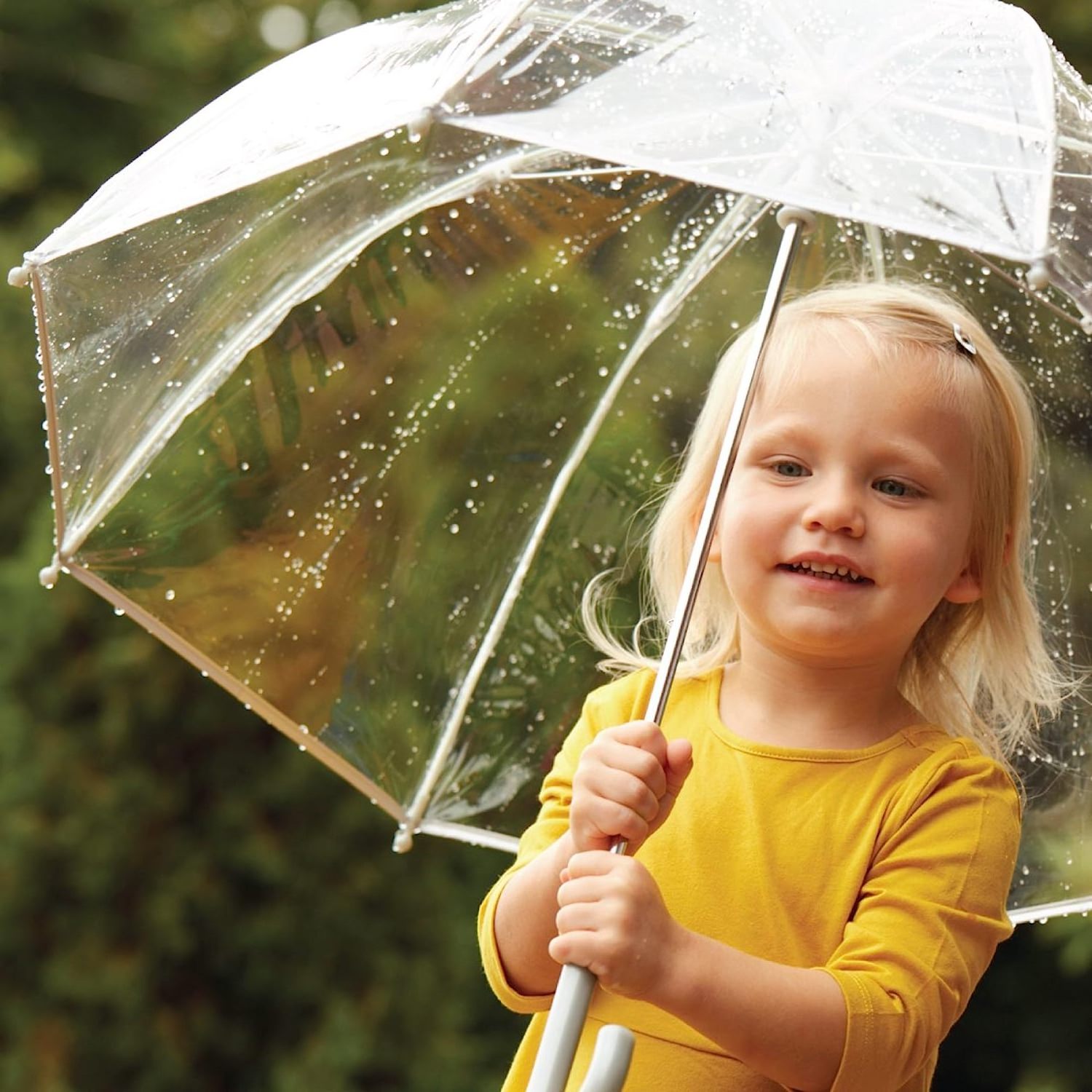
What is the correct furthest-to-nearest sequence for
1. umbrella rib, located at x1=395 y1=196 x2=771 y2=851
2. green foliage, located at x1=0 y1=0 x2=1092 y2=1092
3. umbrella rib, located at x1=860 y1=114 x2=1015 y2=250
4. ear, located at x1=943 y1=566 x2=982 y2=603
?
green foliage, located at x1=0 y1=0 x2=1092 y2=1092 → umbrella rib, located at x1=395 y1=196 x2=771 y2=851 → ear, located at x1=943 y1=566 x2=982 y2=603 → umbrella rib, located at x1=860 y1=114 x2=1015 y2=250

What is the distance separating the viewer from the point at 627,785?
1.66 metres

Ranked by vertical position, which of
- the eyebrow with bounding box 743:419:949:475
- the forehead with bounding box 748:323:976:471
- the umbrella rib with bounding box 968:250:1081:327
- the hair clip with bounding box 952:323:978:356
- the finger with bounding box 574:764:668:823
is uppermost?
the umbrella rib with bounding box 968:250:1081:327

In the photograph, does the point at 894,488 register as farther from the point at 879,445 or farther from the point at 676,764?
the point at 676,764

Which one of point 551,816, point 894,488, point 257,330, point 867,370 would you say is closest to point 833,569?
point 894,488

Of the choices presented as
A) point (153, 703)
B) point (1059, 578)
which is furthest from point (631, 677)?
point (153, 703)

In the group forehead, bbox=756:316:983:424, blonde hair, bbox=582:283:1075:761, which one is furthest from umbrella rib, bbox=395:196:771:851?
forehead, bbox=756:316:983:424

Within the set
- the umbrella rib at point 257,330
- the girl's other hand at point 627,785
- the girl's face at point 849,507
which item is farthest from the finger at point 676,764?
the umbrella rib at point 257,330

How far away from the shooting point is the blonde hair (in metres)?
1.91

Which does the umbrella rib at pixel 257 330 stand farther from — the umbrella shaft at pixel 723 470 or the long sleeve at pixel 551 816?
the long sleeve at pixel 551 816

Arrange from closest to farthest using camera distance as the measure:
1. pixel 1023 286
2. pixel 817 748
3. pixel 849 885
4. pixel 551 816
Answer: pixel 849 885 < pixel 817 748 < pixel 551 816 < pixel 1023 286

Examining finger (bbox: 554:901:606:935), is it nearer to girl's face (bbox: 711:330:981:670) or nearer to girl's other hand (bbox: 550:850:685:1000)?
girl's other hand (bbox: 550:850:685:1000)

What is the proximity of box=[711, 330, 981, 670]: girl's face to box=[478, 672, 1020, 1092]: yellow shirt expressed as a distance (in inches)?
5.5

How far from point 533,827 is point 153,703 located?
Result: 2.35 metres

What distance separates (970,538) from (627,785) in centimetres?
54
